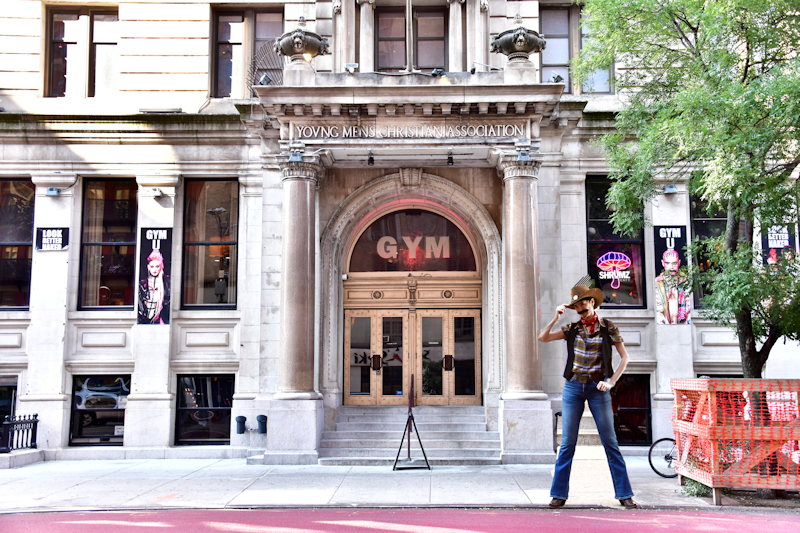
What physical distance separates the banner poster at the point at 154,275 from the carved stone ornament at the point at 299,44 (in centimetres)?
481

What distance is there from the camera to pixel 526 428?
42.4ft

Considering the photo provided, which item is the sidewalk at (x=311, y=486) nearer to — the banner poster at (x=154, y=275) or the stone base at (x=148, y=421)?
the stone base at (x=148, y=421)

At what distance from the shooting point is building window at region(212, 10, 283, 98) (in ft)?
52.5

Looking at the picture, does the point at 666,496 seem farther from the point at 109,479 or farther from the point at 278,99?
the point at 278,99

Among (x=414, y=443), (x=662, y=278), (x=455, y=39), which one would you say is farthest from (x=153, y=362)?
(x=662, y=278)

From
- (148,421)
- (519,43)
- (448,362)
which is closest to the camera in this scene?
(519,43)

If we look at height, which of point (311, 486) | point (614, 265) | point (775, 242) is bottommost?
point (311, 486)

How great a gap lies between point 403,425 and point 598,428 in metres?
7.21

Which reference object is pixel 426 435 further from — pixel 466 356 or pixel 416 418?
pixel 466 356

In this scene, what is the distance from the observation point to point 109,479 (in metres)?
11.5

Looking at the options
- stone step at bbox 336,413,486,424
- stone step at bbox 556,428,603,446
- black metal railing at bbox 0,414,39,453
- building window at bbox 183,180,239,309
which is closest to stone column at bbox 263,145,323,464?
stone step at bbox 336,413,486,424

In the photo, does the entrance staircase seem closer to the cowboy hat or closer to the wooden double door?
the wooden double door

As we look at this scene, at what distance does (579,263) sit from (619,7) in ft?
19.4

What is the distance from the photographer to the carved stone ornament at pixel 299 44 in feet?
44.5
